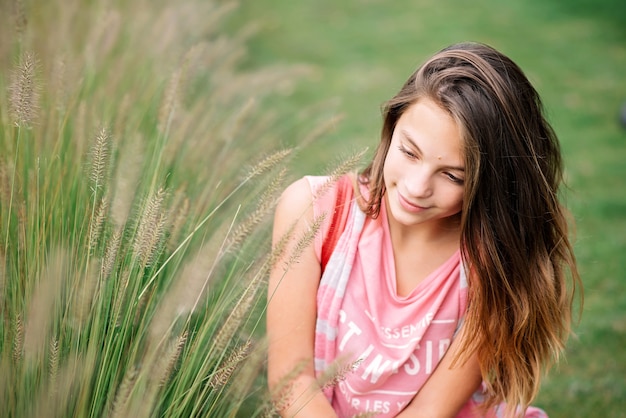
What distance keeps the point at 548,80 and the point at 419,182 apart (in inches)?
225

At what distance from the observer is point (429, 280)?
2223mm

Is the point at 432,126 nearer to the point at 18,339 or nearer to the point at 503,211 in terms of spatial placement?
the point at 503,211

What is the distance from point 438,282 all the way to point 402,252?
16cm

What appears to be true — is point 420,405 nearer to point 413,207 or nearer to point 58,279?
point 413,207

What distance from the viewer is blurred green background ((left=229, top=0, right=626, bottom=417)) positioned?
362cm

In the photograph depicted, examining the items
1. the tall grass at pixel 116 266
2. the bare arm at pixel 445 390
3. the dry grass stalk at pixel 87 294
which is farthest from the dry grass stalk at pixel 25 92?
the bare arm at pixel 445 390

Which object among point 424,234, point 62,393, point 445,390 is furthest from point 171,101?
point 445,390

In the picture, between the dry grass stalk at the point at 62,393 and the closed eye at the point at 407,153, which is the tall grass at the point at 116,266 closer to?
the dry grass stalk at the point at 62,393

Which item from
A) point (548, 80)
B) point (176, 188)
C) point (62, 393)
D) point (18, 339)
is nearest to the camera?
point (62, 393)

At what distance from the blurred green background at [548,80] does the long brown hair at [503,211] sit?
1002 millimetres

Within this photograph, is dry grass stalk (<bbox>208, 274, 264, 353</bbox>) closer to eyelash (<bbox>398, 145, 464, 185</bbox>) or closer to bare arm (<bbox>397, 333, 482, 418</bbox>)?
eyelash (<bbox>398, 145, 464, 185</bbox>)

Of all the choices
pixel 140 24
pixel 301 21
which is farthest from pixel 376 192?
pixel 301 21

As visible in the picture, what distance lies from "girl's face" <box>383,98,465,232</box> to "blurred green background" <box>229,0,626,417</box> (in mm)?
1103

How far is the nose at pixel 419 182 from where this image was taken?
1.89 m
